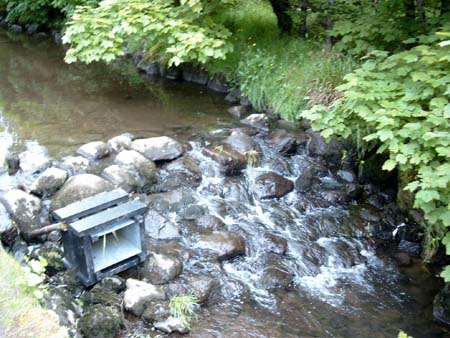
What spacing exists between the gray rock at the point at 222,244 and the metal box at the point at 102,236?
0.78m

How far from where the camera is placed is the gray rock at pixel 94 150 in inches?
278

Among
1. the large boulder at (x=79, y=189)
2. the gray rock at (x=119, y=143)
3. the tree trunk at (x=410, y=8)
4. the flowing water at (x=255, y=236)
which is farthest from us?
the gray rock at (x=119, y=143)

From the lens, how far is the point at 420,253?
5.94 metres

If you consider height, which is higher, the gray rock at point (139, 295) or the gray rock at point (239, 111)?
the gray rock at point (239, 111)

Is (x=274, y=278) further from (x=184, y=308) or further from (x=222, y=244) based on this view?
(x=184, y=308)

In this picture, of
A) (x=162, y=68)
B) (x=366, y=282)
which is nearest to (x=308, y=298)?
(x=366, y=282)

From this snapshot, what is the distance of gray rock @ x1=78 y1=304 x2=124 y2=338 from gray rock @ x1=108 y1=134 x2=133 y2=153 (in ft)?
10.2

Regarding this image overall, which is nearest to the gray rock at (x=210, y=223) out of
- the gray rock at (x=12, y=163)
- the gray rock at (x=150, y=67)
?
the gray rock at (x=12, y=163)

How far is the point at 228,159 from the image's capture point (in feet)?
Answer: 23.4

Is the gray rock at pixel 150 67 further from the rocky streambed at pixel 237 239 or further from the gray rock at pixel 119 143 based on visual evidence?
the gray rock at pixel 119 143

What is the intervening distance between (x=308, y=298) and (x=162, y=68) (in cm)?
686

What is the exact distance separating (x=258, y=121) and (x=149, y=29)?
2261 millimetres

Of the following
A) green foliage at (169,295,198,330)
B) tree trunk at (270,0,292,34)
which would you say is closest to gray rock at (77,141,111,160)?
green foliage at (169,295,198,330)

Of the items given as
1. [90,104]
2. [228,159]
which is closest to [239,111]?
[228,159]
